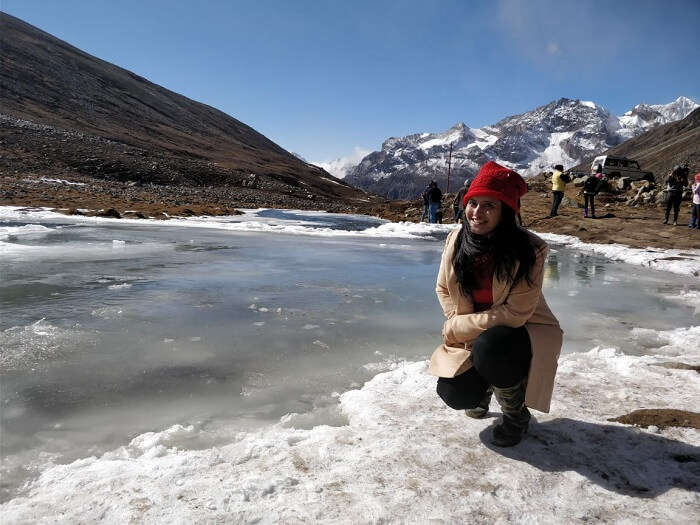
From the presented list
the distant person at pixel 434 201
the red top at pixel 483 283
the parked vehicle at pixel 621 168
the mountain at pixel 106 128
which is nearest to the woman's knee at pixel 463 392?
the red top at pixel 483 283

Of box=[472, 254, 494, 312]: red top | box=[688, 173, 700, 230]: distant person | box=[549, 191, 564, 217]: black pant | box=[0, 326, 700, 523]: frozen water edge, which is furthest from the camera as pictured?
box=[549, 191, 564, 217]: black pant

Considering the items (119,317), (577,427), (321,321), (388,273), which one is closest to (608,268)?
(388,273)

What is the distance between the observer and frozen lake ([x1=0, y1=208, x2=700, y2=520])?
2.65 meters

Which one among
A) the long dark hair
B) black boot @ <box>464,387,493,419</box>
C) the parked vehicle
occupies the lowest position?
black boot @ <box>464,387,493,419</box>

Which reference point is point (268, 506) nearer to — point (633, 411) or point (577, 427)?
point (577, 427)

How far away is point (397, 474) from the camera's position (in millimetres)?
2102

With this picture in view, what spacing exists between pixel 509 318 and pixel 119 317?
12.0 feet

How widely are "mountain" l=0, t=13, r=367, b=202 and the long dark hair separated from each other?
119 feet

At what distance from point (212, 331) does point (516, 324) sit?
Answer: 9.19 ft

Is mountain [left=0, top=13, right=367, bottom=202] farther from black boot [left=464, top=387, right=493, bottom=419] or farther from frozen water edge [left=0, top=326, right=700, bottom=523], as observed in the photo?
Result: black boot [left=464, top=387, right=493, bottom=419]

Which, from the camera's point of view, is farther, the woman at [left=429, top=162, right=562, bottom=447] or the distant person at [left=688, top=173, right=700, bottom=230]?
the distant person at [left=688, top=173, right=700, bottom=230]

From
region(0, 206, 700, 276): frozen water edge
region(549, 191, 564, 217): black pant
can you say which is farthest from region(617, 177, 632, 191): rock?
region(0, 206, 700, 276): frozen water edge

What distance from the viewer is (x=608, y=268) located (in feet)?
28.5

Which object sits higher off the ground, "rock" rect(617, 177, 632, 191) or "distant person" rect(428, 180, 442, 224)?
Result: "rock" rect(617, 177, 632, 191)
